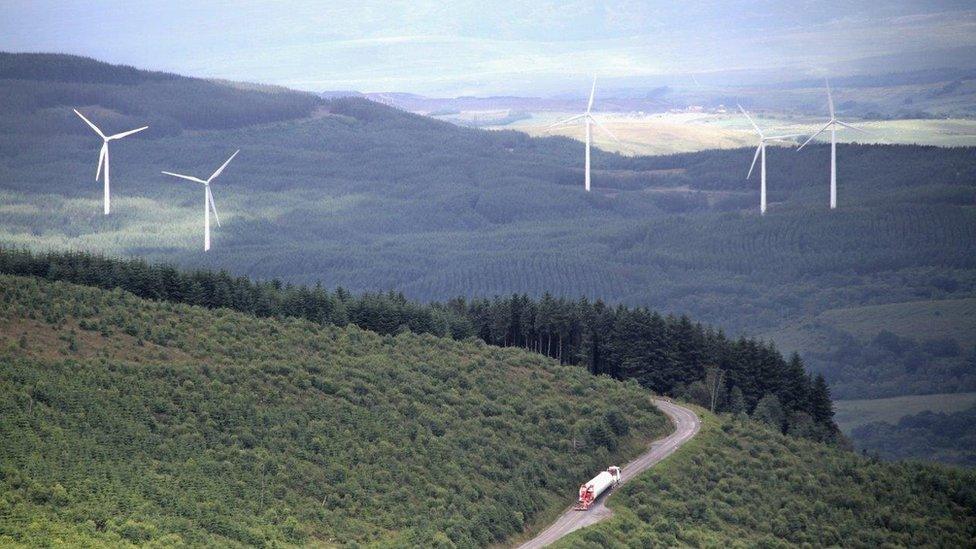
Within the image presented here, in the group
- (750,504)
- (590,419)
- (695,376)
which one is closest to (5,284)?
(590,419)

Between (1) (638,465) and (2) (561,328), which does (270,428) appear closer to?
(1) (638,465)

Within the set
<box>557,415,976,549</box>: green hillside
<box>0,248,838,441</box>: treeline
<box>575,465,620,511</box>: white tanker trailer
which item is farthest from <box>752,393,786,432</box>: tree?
<box>575,465,620,511</box>: white tanker trailer

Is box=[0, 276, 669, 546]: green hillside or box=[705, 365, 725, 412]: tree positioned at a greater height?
box=[0, 276, 669, 546]: green hillside

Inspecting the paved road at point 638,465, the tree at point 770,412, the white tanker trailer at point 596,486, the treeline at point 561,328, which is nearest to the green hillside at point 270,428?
the paved road at point 638,465

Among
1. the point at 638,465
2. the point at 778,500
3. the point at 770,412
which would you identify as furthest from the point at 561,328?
the point at 778,500

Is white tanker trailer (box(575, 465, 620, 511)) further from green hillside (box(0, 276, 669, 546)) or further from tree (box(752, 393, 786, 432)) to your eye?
tree (box(752, 393, 786, 432))

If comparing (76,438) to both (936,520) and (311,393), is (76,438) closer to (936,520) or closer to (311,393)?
(311,393)
